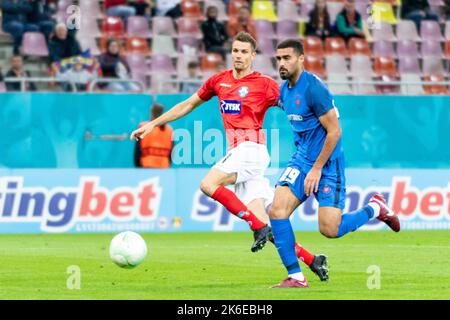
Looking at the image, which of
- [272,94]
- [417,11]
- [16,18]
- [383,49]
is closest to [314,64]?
[383,49]

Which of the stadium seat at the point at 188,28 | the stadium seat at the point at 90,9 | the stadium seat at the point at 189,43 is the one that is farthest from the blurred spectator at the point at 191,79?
the stadium seat at the point at 90,9

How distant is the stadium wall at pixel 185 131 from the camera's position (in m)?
18.5

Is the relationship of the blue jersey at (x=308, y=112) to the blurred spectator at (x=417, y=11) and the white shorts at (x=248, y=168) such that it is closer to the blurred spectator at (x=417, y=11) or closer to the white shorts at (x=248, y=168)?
the white shorts at (x=248, y=168)

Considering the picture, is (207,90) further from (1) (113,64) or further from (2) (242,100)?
(1) (113,64)

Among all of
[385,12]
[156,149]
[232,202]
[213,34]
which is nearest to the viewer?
[232,202]

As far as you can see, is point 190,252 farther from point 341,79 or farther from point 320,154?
point 341,79

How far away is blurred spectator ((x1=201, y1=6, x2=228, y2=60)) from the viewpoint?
2270 centimetres

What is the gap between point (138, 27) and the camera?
23.3m

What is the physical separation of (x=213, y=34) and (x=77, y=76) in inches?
148

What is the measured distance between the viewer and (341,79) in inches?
883

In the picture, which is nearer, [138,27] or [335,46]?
[138,27]

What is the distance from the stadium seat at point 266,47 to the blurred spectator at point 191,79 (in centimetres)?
189

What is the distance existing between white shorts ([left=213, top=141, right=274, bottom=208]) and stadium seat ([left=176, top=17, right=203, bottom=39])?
10.8 metres

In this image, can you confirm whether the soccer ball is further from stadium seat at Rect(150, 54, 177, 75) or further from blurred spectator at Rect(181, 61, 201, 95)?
stadium seat at Rect(150, 54, 177, 75)
